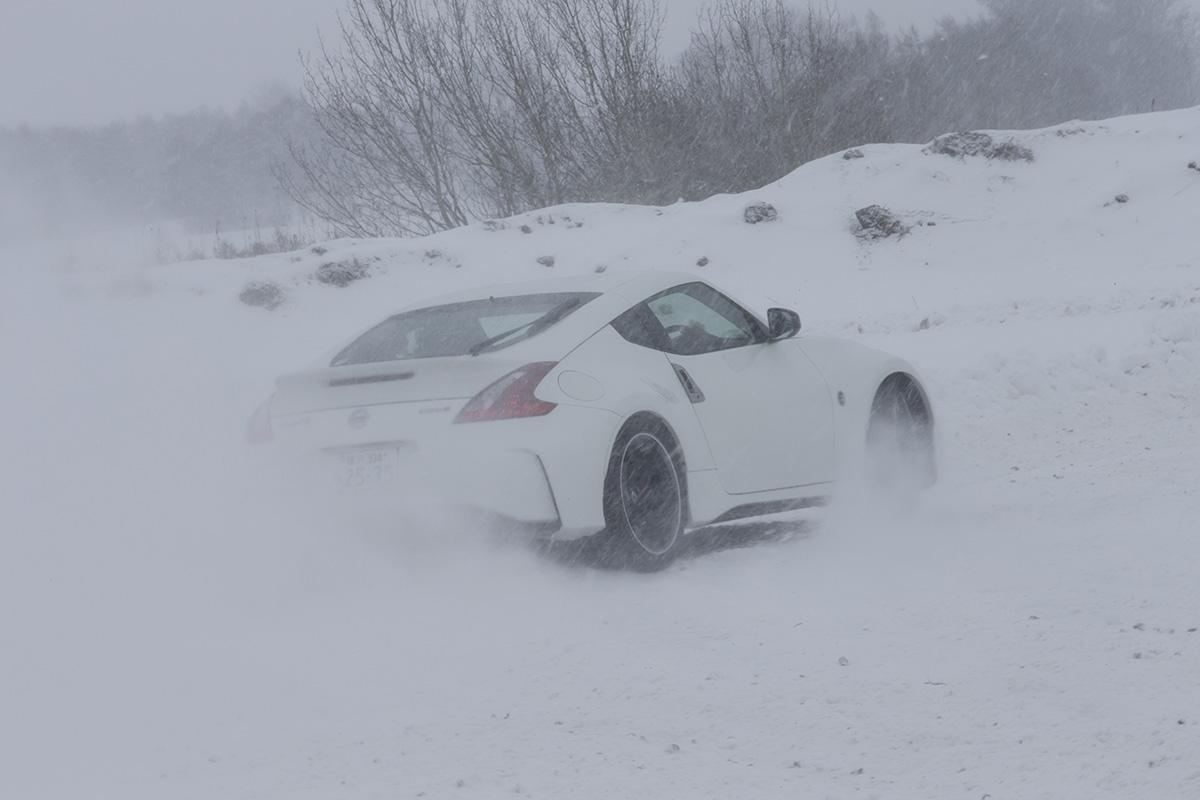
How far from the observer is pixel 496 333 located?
6043 mm

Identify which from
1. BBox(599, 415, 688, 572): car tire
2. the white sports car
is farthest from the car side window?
BBox(599, 415, 688, 572): car tire

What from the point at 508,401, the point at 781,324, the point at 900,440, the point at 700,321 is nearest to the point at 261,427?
the point at 508,401

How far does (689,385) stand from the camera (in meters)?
6.12

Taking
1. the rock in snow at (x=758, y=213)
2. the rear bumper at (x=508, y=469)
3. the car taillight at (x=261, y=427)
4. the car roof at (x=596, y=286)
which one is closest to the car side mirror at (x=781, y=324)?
the car roof at (x=596, y=286)

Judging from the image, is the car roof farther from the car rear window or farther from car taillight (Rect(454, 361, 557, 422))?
car taillight (Rect(454, 361, 557, 422))

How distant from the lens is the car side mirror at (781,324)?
668cm

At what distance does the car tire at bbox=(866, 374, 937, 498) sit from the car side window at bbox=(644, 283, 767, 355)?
842 millimetres

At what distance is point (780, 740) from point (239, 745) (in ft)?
4.61

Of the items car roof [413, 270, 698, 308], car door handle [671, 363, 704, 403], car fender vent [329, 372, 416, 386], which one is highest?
car roof [413, 270, 698, 308]

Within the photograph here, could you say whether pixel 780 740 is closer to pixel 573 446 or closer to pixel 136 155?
pixel 573 446

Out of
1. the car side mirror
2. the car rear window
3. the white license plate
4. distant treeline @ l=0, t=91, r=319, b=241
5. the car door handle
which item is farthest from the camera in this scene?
distant treeline @ l=0, t=91, r=319, b=241

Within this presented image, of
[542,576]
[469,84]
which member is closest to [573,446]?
[542,576]

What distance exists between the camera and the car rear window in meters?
5.92

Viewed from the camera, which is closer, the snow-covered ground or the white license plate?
the snow-covered ground
